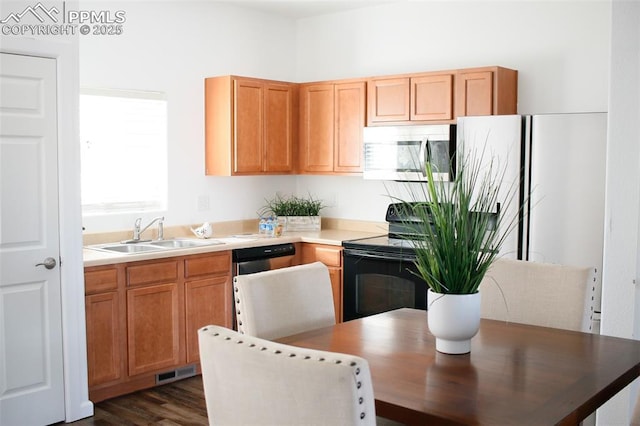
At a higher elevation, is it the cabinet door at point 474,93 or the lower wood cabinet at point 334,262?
the cabinet door at point 474,93

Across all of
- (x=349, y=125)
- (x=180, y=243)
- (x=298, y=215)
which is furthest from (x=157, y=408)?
(x=349, y=125)

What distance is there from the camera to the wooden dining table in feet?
5.89

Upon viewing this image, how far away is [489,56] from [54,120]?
2903mm

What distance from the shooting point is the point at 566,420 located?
1.76 metres

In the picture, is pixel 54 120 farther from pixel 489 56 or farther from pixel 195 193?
pixel 489 56

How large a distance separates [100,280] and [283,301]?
70.5 inches

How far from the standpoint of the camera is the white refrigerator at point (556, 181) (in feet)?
12.8

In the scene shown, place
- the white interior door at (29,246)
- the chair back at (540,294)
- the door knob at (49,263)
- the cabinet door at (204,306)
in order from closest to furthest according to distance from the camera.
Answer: the chair back at (540,294) < the white interior door at (29,246) < the door knob at (49,263) < the cabinet door at (204,306)

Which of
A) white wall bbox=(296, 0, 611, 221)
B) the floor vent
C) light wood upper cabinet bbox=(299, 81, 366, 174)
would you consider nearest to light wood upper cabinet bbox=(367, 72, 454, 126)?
light wood upper cabinet bbox=(299, 81, 366, 174)

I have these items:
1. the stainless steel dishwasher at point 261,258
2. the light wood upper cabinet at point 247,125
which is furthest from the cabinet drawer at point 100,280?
the light wood upper cabinet at point 247,125

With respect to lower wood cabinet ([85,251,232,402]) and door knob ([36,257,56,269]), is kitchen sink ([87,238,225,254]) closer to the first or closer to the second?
lower wood cabinet ([85,251,232,402])

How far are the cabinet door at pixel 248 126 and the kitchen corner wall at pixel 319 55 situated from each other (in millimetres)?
337

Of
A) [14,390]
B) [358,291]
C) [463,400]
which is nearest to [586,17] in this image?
[358,291]

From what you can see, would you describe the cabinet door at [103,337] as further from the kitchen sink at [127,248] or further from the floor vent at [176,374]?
the kitchen sink at [127,248]
